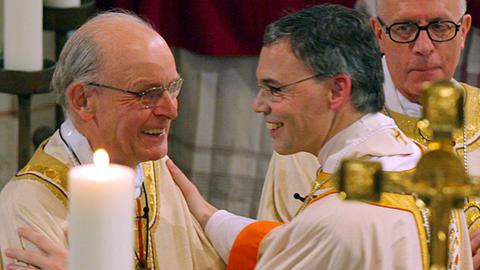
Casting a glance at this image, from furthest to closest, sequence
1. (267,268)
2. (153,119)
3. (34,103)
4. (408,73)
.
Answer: (34,103)
(408,73)
(153,119)
(267,268)

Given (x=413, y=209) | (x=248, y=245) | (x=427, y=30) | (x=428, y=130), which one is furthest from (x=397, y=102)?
(x=413, y=209)

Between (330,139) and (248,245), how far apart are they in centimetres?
32

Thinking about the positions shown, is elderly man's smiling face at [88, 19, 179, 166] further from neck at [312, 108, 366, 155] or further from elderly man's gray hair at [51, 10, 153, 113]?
neck at [312, 108, 366, 155]

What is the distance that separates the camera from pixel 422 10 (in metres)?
2.84

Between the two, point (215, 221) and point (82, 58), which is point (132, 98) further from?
point (215, 221)

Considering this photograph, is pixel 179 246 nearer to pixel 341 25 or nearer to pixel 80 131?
pixel 80 131

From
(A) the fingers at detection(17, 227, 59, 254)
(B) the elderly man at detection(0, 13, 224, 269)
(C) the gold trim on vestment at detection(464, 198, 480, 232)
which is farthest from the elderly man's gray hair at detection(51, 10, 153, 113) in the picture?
(C) the gold trim on vestment at detection(464, 198, 480, 232)

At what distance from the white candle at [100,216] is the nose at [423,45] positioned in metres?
1.75

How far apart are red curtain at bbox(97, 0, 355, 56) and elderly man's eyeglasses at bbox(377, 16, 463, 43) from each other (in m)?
1.03

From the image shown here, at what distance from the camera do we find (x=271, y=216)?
2.93 m

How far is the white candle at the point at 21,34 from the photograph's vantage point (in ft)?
8.52

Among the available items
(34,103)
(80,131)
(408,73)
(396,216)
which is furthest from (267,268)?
(34,103)

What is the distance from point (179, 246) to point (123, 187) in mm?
1403

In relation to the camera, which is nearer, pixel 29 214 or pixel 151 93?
pixel 29 214
